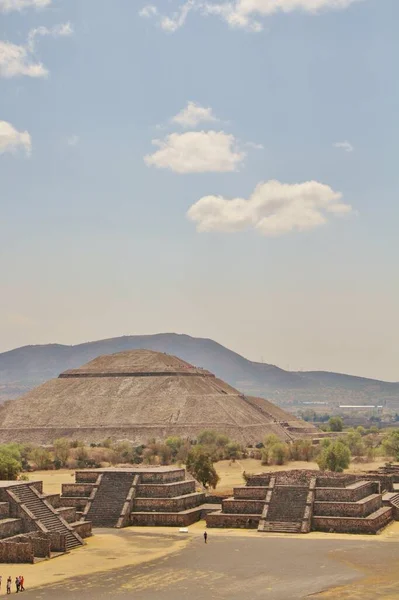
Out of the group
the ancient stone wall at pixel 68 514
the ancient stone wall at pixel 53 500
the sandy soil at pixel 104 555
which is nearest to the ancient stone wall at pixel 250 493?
the sandy soil at pixel 104 555

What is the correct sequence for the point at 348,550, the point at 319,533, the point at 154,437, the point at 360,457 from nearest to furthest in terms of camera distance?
the point at 348,550 < the point at 319,533 < the point at 360,457 < the point at 154,437

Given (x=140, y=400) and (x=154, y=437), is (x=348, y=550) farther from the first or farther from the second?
(x=140, y=400)

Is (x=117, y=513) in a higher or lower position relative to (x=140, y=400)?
lower

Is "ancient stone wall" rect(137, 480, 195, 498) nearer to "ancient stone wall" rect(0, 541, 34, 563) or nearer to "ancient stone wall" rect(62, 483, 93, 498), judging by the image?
"ancient stone wall" rect(62, 483, 93, 498)

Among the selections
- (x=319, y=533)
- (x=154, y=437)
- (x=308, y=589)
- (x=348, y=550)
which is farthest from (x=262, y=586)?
(x=154, y=437)

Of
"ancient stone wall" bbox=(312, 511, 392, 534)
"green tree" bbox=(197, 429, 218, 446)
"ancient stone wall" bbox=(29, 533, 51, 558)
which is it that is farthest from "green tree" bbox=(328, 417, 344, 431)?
"ancient stone wall" bbox=(29, 533, 51, 558)

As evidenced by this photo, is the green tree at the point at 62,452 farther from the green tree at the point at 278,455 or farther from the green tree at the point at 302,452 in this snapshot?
the green tree at the point at 302,452

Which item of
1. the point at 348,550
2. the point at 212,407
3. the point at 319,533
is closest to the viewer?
the point at 348,550
